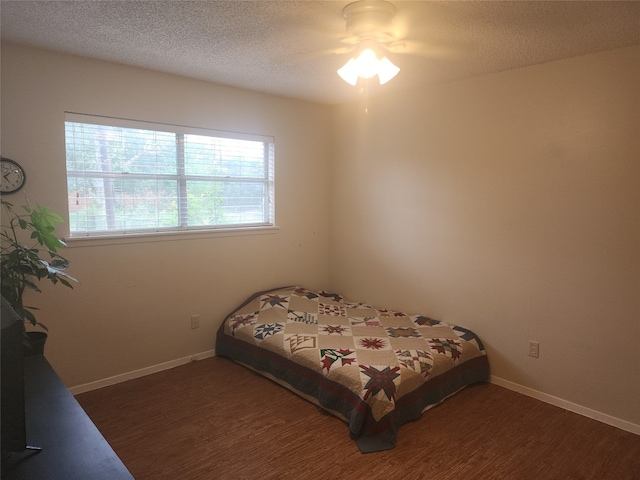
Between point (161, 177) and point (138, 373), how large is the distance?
1.53 m

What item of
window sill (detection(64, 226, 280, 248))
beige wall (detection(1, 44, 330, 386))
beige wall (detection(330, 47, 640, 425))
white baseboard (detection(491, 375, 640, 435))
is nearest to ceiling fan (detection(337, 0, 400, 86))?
beige wall (detection(330, 47, 640, 425))

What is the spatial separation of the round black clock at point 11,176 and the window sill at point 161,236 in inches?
17.1

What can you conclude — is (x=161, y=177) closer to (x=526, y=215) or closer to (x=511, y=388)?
(x=526, y=215)

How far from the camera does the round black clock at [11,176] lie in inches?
98.8

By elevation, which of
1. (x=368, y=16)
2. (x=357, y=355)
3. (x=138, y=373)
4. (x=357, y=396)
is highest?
(x=368, y=16)

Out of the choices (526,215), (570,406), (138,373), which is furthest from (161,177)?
(570,406)

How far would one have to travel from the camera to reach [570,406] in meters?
2.80

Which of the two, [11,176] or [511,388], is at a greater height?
[11,176]

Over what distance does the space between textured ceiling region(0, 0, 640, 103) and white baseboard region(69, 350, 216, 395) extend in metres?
2.27

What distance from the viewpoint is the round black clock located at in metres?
2.51

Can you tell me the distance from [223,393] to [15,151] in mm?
2075

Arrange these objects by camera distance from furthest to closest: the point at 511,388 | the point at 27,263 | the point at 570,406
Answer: the point at 511,388 < the point at 570,406 < the point at 27,263

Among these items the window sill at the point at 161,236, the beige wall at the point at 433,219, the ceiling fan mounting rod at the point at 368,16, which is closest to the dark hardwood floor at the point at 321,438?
the beige wall at the point at 433,219

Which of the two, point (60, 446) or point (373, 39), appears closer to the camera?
point (60, 446)
